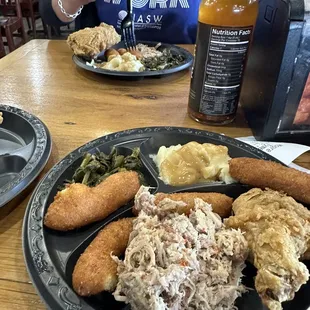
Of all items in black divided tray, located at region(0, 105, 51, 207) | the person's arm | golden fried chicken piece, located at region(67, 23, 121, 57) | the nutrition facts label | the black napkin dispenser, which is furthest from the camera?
the person's arm

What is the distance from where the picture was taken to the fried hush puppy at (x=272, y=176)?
89 cm

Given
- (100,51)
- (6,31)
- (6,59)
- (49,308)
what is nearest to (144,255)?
(49,308)

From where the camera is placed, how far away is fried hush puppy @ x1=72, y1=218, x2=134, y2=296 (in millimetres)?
648

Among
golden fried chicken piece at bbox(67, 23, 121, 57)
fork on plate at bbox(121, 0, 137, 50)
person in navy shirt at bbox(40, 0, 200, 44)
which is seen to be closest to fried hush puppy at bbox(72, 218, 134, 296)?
golden fried chicken piece at bbox(67, 23, 121, 57)

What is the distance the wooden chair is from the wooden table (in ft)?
11.1

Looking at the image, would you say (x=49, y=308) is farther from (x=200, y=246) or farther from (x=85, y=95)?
(x=85, y=95)

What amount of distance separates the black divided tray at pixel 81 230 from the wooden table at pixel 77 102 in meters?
0.11

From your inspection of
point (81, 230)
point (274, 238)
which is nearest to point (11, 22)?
point (81, 230)

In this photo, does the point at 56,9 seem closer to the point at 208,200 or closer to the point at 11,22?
the point at 208,200

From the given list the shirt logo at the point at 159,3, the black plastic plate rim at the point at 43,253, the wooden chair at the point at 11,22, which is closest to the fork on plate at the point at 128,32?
the shirt logo at the point at 159,3

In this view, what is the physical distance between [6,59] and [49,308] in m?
1.77

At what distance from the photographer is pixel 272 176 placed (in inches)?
36.2

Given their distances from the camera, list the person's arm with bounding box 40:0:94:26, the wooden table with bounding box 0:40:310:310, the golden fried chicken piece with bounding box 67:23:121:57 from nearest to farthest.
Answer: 1. the wooden table with bounding box 0:40:310:310
2. the golden fried chicken piece with bounding box 67:23:121:57
3. the person's arm with bounding box 40:0:94:26

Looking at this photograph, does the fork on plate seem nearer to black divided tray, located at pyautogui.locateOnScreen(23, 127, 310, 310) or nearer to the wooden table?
the wooden table
